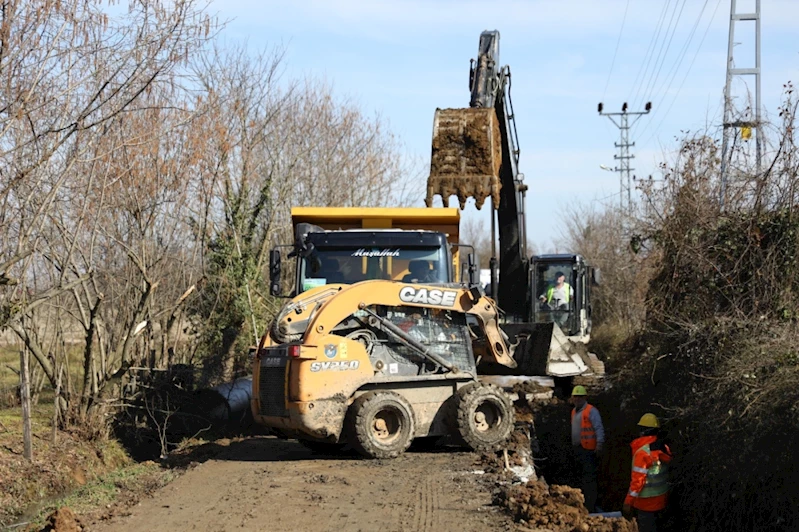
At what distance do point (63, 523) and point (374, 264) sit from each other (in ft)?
19.1

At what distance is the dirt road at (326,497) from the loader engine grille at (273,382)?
651 mm

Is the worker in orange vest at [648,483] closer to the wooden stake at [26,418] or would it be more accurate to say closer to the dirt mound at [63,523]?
the dirt mound at [63,523]

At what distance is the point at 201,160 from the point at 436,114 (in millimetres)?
4122

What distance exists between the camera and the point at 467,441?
1112cm

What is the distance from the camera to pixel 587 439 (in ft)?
41.6

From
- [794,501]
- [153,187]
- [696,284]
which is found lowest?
[794,501]

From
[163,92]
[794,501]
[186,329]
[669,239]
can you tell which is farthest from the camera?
[186,329]

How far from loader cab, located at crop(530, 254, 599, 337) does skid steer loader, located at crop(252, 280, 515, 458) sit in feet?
35.8

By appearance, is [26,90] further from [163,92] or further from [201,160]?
[201,160]

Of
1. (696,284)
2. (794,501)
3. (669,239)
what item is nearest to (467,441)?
(794,501)

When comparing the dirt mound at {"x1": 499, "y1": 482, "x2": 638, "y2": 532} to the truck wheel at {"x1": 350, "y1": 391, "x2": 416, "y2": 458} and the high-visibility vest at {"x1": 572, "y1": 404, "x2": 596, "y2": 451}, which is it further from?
the high-visibility vest at {"x1": 572, "y1": 404, "x2": 596, "y2": 451}

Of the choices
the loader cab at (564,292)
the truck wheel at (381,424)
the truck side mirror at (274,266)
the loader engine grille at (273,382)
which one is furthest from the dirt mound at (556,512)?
the loader cab at (564,292)

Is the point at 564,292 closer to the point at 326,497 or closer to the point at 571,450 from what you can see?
the point at 571,450

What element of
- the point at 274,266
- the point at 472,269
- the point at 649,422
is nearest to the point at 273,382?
the point at 274,266
